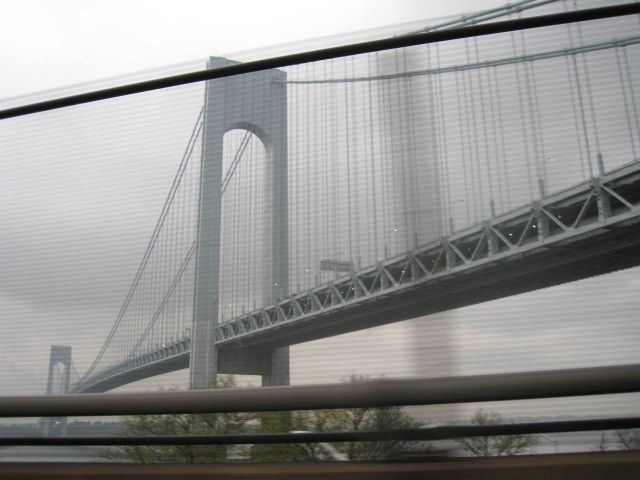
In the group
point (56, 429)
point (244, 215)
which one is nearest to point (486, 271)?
point (244, 215)

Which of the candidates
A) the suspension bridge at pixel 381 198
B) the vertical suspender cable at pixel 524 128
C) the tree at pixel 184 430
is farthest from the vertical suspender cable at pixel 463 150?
the tree at pixel 184 430

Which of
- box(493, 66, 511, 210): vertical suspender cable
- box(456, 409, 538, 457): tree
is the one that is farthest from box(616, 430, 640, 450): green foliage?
box(493, 66, 511, 210): vertical suspender cable

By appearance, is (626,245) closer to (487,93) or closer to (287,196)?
(487,93)

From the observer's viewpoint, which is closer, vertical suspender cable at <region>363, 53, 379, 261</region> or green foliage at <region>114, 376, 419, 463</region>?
green foliage at <region>114, 376, 419, 463</region>

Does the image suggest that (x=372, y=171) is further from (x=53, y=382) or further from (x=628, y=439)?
(x=53, y=382)

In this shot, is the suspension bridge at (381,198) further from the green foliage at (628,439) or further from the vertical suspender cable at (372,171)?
the green foliage at (628,439)

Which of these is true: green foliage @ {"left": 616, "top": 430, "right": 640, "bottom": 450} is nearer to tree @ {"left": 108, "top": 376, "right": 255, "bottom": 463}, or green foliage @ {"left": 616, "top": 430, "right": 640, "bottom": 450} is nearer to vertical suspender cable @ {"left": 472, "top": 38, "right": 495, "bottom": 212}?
vertical suspender cable @ {"left": 472, "top": 38, "right": 495, "bottom": 212}

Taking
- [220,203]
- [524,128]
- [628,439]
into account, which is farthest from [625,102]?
[220,203]

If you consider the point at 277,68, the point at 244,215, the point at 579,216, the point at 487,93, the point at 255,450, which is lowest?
the point at 255,450
